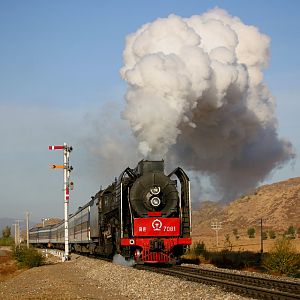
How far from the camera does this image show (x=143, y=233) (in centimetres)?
2252

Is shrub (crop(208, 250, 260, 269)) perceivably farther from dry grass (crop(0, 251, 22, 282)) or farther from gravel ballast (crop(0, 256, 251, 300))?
dry grass (crop(0, 251, 22, 282))

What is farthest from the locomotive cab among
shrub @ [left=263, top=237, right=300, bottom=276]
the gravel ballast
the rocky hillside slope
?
the rocky hillside slope

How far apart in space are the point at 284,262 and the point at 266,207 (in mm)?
82942

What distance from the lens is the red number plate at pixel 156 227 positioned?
22500 millimetres

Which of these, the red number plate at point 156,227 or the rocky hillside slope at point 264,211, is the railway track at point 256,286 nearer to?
the red number plate at point 156,227

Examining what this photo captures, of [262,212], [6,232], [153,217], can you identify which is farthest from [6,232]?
[153,217]

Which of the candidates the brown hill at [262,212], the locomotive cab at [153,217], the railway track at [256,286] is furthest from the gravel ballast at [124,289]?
the brown hill at [262,212]

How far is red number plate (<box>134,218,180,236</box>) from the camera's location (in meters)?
22.5

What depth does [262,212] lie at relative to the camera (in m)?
102

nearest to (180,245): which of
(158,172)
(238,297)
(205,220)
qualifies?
(158,172)

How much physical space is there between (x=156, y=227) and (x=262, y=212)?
3240 inches

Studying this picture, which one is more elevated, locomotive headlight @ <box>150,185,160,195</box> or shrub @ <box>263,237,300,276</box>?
locomotive headlight @ <box>150,185,160,195</box>

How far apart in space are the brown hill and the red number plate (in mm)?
65084

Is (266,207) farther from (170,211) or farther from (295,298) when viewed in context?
(295,298)
